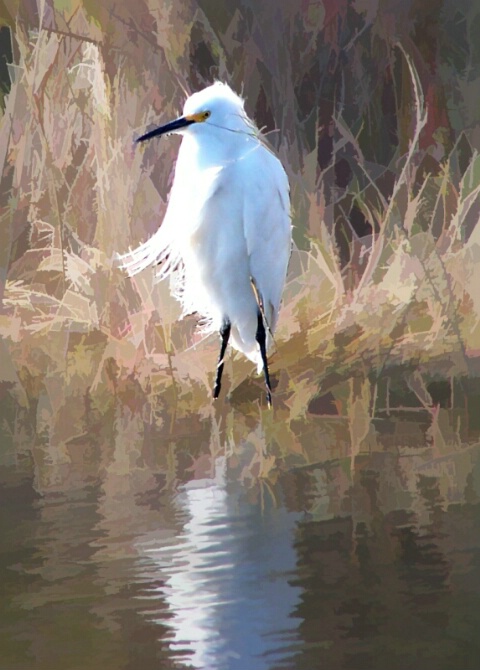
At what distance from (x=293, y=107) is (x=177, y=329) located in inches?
42.3

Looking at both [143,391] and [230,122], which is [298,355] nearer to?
[143,391]

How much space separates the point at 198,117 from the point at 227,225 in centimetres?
44

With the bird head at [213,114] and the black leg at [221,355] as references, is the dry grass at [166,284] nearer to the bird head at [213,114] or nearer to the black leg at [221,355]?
the black leg at [221,355]

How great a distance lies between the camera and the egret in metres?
4.57

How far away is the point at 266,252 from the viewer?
4.73m

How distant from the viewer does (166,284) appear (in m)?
5.43

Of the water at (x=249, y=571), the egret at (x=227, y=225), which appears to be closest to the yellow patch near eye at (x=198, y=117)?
the egret at (x=227, y=225)

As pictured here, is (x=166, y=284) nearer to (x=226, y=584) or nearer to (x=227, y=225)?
(x=227, y=225)

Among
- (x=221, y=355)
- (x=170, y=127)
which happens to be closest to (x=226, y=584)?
(x=221, y=355)

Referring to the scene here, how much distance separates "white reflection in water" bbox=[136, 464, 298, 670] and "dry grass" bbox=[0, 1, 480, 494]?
0.51 metres

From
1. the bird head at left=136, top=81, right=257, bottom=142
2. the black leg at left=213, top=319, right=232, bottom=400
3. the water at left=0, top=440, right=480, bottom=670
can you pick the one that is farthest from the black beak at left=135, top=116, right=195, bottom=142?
the water at left=0, top=440, right=480, bottom=670

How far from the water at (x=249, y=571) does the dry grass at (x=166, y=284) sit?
0.37 metres

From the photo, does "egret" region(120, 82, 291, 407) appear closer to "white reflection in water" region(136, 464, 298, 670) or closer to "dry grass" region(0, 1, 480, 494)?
"dry grass" region(0, 1, 480, 494)

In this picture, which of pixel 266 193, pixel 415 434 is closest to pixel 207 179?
pixel 266 193
